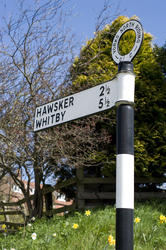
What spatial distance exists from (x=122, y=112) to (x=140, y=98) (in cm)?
689

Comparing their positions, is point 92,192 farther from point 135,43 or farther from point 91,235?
point 135,43

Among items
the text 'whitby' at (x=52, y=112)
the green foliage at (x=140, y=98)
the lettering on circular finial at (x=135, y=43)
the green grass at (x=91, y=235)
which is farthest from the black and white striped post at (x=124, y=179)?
the green foliage at (x=140, y=98)

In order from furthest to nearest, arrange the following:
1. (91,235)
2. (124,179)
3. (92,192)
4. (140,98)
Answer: (140,98), (92,192), (91,235), (124,179)

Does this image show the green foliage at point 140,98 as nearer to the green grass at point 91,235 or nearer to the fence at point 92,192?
the fence at point 92,192

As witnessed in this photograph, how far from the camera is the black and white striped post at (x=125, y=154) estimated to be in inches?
97.7

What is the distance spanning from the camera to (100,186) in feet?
31.6

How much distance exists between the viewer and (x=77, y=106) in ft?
10.2

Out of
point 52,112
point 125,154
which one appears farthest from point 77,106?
point 125,154

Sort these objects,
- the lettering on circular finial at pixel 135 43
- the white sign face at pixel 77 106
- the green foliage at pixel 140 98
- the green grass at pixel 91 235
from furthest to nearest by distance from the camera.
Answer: the green foliage at pixel 140 98
the green grass at pixel 91 235
the white sign face at pixel 77 106
the lettering on circular finial at pixel 135 43

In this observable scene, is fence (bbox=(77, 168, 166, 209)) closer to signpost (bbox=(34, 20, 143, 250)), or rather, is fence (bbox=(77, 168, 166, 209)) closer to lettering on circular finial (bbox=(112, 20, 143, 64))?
signpost (bbox=(34, 20, 143, 250))

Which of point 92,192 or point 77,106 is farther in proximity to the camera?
point 92,192

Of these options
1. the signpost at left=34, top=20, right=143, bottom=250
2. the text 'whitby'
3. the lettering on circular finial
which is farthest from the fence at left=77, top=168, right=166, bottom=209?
the lettering on circular finial

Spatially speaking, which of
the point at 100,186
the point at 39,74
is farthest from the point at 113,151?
the point at 39,74

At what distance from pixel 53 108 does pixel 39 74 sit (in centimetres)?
476
